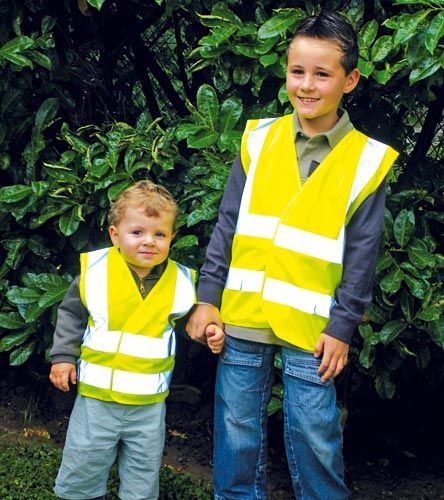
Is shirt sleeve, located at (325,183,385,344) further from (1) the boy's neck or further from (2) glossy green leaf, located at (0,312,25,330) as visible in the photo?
(2) glossy green leaf, located at (0,312,25,330)

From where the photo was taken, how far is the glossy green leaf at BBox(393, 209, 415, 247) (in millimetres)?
3941

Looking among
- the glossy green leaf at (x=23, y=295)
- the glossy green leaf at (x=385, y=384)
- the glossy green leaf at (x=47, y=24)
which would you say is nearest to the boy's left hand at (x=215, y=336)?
the glossy green leaf at (x=385, y=384)

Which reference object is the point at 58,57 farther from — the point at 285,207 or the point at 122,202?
the point at 285,207

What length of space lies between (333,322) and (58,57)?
1.90m

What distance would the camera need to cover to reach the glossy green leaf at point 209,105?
4.00 m

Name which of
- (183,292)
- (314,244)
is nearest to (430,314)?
(314,244)

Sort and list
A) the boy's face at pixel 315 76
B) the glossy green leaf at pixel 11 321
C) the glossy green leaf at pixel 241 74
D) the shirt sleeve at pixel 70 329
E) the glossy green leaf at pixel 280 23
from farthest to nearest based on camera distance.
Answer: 1. the glossy green leaf at pixel 11 321
2. the glossy green leaf at pixel 241 74
3. the glossy green leaf at pixel 280 23
4. the shirt sleeve at pixel 70 329
5. the boy's face at pixel 315 76

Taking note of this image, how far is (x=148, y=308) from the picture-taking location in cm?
357

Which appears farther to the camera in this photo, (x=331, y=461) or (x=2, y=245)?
(x=2, y=245)

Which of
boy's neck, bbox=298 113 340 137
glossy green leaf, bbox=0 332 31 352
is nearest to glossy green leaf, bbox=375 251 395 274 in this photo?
boy's neck, bbox=298 113 340 137

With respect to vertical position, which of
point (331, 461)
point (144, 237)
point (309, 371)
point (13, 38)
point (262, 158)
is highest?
point (13, 38)

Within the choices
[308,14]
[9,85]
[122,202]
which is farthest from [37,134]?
[308,14]

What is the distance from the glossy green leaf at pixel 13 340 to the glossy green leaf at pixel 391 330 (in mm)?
1633

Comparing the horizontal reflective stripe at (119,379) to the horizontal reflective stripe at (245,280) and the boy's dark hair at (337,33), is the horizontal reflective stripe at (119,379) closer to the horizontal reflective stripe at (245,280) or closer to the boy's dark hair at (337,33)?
the horizontal reflective stripe at (245,280)
